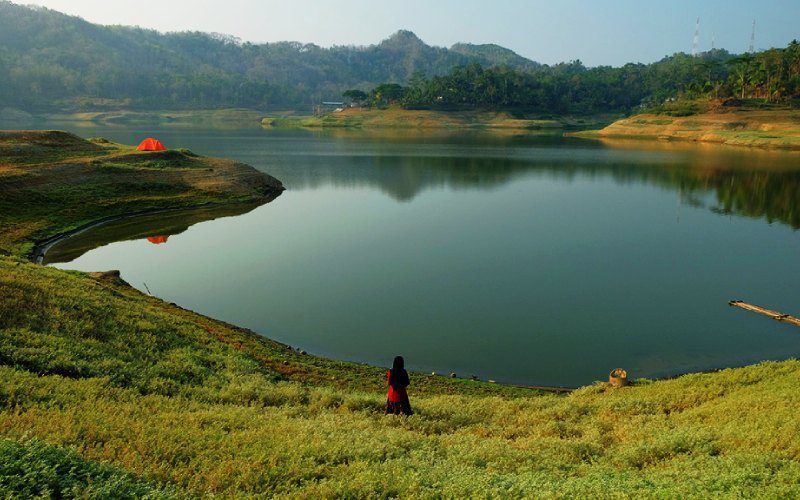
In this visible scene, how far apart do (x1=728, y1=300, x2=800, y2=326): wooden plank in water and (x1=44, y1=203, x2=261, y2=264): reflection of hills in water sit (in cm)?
3869

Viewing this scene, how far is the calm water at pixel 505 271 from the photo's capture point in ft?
77.4

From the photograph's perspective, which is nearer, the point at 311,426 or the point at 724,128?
the point at 311,426

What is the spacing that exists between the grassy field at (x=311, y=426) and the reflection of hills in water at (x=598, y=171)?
141 ft

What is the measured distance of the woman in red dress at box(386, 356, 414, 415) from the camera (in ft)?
46.0

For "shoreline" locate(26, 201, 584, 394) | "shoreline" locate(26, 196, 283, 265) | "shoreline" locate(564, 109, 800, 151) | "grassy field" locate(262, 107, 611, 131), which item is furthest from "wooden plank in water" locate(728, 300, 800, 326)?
"grassy field" locate(262, 107, 611, 131)

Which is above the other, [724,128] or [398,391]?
[724,128]

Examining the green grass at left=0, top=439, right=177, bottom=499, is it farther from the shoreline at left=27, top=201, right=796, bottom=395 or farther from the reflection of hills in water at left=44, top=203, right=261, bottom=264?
the reflection of hills in water at left=44, top=203, right=261, bottom=264

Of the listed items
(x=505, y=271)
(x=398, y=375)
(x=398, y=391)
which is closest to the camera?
(x=398, y=375)

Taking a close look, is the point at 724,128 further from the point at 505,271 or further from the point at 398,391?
the point at 398,391

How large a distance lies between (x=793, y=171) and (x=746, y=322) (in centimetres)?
6786

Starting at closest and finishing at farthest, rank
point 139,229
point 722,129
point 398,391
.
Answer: point 398,391
point 139,229
point 722,129

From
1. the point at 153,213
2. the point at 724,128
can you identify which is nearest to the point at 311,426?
the point at 153,213

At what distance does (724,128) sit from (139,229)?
137 metres

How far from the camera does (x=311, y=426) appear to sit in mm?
11773
